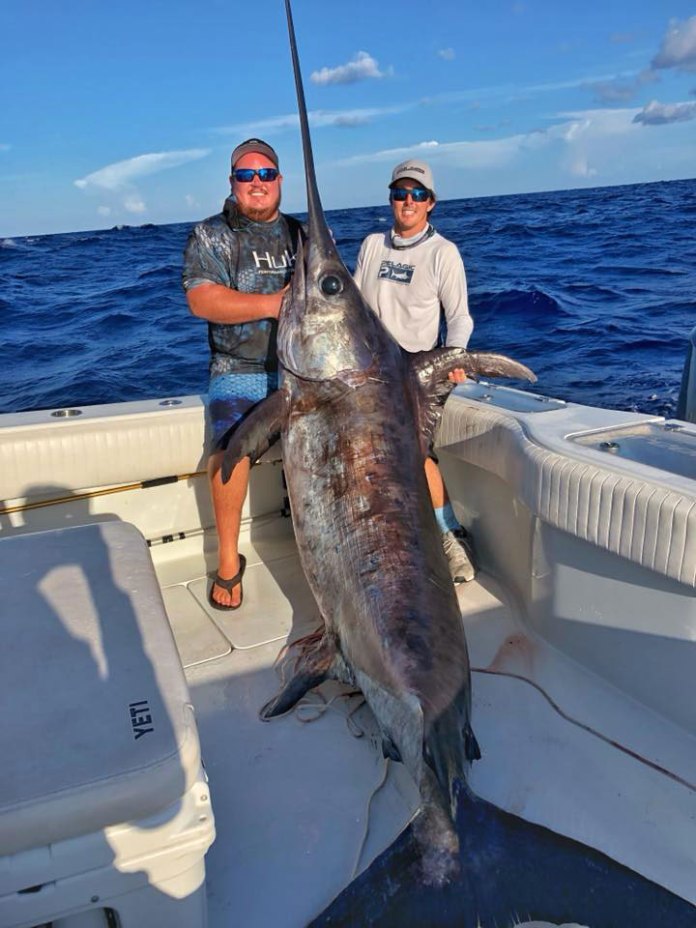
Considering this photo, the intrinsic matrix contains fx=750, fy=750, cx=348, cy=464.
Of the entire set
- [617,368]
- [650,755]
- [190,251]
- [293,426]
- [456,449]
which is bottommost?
[617,368]

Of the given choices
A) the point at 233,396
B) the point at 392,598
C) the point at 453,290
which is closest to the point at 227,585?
the point at 233,396

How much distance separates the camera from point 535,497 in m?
2.72

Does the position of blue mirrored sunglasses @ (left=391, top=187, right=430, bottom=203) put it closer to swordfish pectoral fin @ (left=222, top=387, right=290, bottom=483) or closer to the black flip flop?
swordfish pectoral fin @ (left=222, top=387, right=290, bottom=483)

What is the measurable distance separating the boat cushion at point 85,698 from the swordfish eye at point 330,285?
1.30m

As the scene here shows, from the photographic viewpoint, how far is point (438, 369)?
2.99m

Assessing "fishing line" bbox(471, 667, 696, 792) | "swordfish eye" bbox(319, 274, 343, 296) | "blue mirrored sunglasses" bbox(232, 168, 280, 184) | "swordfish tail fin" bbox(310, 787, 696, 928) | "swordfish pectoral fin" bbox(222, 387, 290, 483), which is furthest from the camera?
"blue mirrored sunglasses" bbox(232, 168, 280, 184)

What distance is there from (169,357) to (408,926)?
33.5 feet

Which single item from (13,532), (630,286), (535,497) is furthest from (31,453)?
(630,286)

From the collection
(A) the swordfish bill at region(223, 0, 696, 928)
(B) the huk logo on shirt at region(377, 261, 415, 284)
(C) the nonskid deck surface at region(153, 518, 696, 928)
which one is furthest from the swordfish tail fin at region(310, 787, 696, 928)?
(B) the huk logo on shirt at region(377, 261, 415, 284)

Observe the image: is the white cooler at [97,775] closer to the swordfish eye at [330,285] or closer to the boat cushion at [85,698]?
the boat cushion at [85,698]

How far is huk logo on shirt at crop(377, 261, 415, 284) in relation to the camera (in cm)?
364

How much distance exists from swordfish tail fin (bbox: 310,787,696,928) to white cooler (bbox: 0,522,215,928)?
0.41 m

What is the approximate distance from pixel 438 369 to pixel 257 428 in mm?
766

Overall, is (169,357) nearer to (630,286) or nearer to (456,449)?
(456,449)
